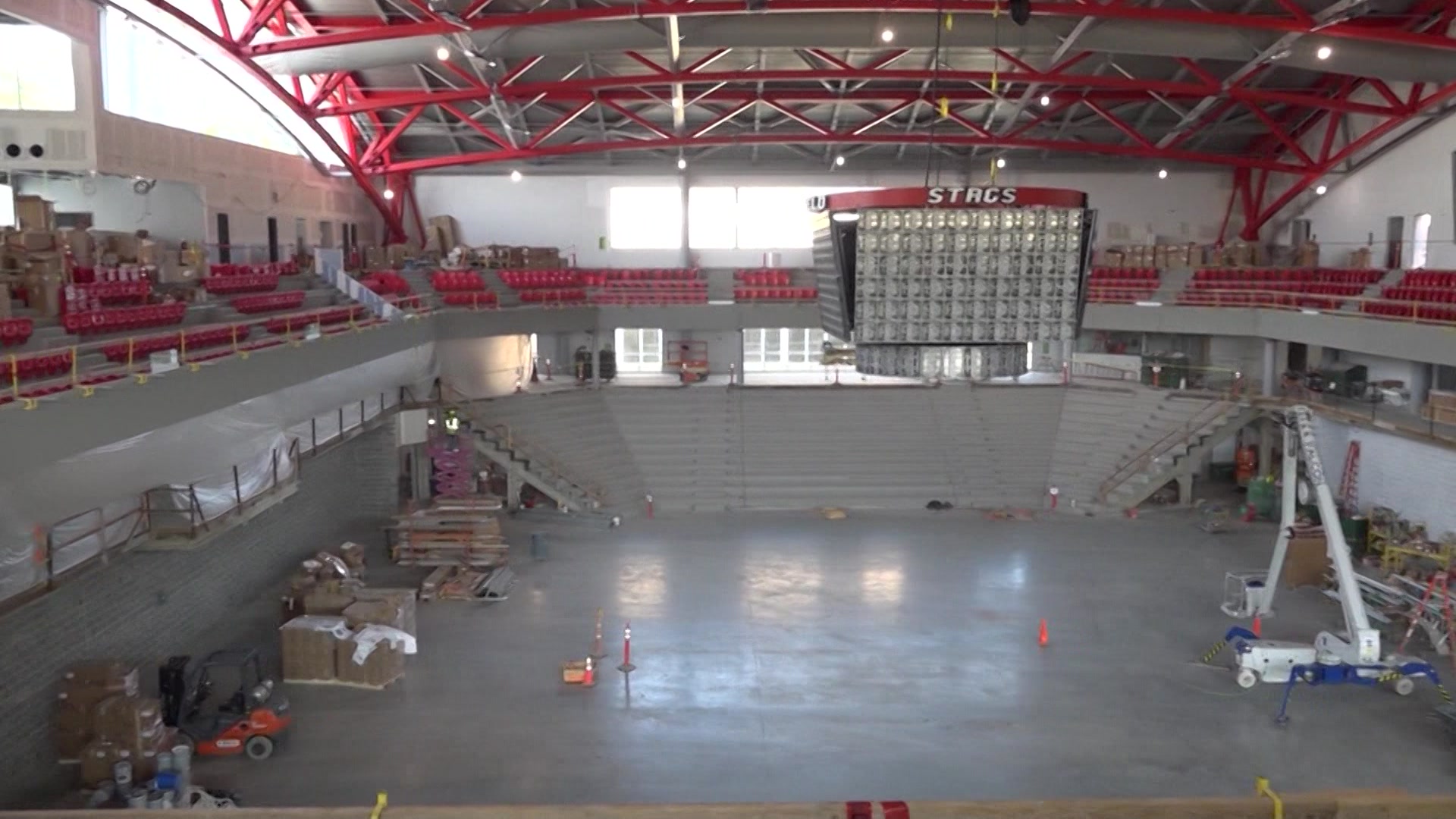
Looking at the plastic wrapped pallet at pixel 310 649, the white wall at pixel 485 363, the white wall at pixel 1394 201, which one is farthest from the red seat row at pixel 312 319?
the white wall at pixel 1394 201

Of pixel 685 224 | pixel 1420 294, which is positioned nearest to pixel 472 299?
pixel 685 224

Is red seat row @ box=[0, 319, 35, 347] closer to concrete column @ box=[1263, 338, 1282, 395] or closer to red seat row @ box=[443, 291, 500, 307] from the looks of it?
red seat row @ box=[443, 291, 500, 307]

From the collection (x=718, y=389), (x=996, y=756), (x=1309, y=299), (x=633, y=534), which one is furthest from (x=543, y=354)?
(x=996, y=756)

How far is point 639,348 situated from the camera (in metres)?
38.2

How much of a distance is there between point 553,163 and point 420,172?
453 centimetres

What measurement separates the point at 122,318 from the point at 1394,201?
31059 mm

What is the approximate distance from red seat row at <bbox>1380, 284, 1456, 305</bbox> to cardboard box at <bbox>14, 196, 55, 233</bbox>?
26.4 meters

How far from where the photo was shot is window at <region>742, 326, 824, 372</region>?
38281 mm

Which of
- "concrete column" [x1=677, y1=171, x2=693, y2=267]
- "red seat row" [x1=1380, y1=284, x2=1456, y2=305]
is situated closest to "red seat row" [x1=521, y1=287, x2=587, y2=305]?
"concrete column" [x1=677, y1=171, x2=693, y2=267]

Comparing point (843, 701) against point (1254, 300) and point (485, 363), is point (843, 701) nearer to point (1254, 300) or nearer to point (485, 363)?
point (485, 363)

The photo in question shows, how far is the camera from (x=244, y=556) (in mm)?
19125

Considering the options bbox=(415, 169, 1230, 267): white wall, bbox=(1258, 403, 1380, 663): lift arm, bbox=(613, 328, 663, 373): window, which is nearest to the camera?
bbox=(1258, 403, 1380, 663): lift arm

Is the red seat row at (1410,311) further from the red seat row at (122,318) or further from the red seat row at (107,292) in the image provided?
the red seat row at (107,292)

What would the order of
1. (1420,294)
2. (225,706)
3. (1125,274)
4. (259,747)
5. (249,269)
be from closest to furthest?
(259,747) < (225,706) < (249,269) < (1420,294) < (1125,274)
